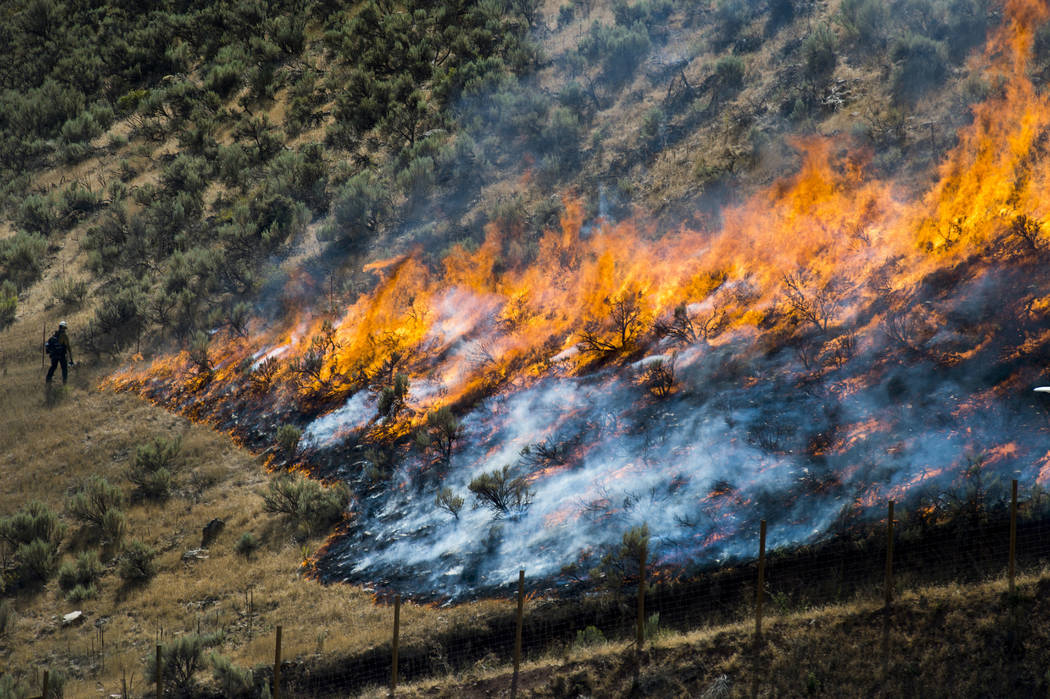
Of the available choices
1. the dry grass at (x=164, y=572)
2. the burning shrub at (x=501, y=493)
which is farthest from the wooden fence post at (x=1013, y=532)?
the burning shrub at (x=501, y=493)

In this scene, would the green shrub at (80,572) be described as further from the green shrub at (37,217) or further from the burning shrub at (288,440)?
the green shrub at (37,217)

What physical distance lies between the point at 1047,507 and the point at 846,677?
13.3 ft

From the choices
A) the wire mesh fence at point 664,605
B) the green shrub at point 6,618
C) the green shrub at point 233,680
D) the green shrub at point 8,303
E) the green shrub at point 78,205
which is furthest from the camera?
the green shrub at point 78,205

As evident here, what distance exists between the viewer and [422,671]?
1711 centimetres

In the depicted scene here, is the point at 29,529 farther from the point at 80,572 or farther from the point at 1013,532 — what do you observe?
the point at 1013,532

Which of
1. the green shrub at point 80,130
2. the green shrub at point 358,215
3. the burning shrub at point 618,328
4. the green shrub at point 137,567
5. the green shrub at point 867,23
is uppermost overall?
the green shrub at point 80,130

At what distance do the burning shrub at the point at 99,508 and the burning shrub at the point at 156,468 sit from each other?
527 millimetres

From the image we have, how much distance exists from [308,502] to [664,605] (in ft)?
25.6

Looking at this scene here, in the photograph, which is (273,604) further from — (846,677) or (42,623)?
(846,677)

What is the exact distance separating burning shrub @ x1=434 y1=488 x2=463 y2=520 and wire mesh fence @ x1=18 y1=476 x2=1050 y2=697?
2523mm

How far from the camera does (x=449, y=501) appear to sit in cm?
2038

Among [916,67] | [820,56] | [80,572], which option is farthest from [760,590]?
[820,56]

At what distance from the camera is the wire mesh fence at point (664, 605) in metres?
16.0

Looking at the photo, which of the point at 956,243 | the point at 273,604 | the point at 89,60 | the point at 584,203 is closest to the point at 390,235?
the point at 584,203
